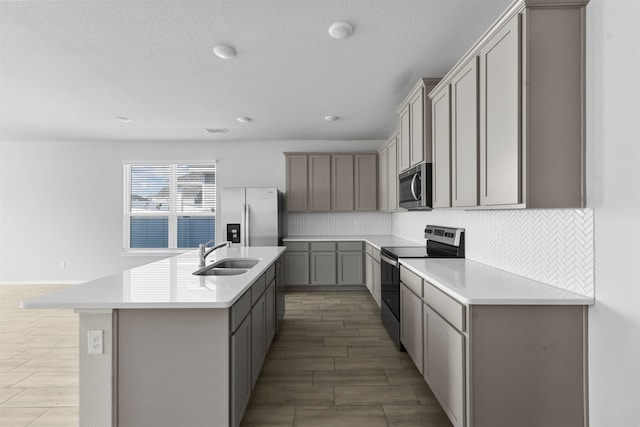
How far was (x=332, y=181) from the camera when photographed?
555 centimetres

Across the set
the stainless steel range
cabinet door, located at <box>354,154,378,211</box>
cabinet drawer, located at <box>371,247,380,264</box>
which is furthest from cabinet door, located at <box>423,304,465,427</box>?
cabinet door, located at <box>354,154,378,211</box>

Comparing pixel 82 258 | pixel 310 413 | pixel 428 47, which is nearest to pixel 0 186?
pixel 82 258

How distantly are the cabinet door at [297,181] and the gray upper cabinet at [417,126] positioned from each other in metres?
2.36

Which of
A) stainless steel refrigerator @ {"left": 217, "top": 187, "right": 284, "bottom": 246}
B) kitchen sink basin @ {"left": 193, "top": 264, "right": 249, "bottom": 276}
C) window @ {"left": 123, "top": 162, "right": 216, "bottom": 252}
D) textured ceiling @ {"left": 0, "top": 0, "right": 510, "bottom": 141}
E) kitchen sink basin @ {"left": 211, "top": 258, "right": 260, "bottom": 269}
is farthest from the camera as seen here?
window @ {"left": 123, "top": 162, "right": 216, "bottom": 252}

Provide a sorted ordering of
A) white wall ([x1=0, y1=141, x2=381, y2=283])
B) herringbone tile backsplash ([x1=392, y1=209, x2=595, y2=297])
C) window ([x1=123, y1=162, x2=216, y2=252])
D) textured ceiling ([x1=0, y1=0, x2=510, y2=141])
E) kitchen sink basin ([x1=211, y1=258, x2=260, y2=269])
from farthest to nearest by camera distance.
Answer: window ([x1=123, y1=162, x2=216, y2=252])
white wall ([x1=0, y1=141, x2=381, y2=283])
kitchen sink basin ([x1=211, y1=258, x2=260, y2=269])
textured ceiling ([x1=0, y1=0, x2=510, y2=141])
herringbone tile backsplash ([x1=392, y1=209, x2=595, y2=297])

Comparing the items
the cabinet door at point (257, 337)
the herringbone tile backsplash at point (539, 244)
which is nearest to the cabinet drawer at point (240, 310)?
the cabinet door at point (257, 337)

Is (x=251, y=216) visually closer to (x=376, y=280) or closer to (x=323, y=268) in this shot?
(x=323, y=268)

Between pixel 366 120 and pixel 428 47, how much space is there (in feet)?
6.58

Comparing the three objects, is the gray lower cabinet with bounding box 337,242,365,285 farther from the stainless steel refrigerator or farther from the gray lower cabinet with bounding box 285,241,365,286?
the stainless steel refrigerator

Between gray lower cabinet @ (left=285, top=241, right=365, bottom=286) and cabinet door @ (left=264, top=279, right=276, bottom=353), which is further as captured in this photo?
gray lower cabinet @ (left=285, top=241, right=365, bottom=286)

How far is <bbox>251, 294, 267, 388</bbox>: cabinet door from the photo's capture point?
85.3 inches

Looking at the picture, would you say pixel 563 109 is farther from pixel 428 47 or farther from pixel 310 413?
pixel 310 413

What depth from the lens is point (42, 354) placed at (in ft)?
9.78

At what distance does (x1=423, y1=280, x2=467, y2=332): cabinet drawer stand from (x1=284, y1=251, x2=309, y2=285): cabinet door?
3.20 m
